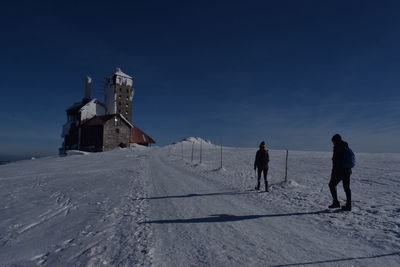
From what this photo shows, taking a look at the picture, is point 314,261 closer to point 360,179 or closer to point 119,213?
point 119,213

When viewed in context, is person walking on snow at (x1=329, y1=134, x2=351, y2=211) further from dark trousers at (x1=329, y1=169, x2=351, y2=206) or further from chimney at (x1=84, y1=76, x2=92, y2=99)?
chimney at (x1=84, y1=76, x2=92, y2=99)

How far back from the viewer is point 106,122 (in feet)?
163

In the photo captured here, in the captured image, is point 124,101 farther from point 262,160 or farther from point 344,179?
point 344,179

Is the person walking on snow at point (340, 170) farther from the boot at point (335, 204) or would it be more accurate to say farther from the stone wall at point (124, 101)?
the stone wall at point (124, 101)

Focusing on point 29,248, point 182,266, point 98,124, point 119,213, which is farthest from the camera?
point 98,124

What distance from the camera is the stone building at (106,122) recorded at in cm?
5009

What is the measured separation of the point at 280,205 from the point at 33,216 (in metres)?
7.66

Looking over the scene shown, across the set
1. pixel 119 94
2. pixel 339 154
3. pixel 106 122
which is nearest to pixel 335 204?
pixel 339 154

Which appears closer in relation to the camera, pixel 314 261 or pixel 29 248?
pixel 314 261

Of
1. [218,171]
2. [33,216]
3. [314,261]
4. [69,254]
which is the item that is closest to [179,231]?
[69,254]

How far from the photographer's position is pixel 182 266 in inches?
146

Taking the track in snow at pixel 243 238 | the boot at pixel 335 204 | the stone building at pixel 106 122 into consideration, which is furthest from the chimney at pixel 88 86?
the boot at pixel 335 204

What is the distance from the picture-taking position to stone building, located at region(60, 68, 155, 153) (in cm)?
5009

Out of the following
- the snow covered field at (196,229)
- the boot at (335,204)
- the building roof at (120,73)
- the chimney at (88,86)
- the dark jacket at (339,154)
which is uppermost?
the building roof at (120,73)
